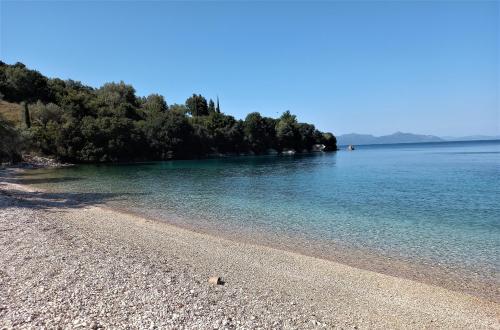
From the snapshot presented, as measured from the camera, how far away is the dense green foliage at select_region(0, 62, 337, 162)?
261ft

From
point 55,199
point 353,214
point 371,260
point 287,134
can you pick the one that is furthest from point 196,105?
point 371,260

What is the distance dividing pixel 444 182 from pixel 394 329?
3577cm

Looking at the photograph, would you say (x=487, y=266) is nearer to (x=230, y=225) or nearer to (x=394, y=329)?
(x=394, y=329)

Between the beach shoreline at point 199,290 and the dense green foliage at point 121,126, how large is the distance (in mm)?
41483

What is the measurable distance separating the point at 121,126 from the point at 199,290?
286ft

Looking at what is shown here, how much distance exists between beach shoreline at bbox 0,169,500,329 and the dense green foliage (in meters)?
41.5

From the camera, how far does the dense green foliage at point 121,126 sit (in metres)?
79.4

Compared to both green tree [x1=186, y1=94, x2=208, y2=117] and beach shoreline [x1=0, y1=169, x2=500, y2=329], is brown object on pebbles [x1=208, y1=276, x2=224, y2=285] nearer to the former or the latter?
beach shoreline [x1=0, y1=169, x2=500, y2=329]

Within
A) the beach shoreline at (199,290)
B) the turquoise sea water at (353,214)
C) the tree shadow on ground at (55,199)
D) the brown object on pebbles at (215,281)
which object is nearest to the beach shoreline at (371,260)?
the turquoise sea water at (353,214)

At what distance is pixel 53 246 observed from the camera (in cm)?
1226

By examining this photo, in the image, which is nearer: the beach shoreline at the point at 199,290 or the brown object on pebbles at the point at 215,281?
the beach shoreline at the point at 199,290

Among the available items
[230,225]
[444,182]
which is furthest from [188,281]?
[444,182]

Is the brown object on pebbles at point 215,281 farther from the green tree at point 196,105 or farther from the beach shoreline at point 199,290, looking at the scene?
the green tree at point 196,105

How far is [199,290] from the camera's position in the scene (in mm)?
8906
